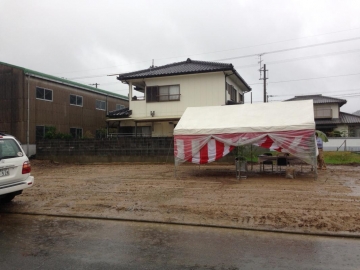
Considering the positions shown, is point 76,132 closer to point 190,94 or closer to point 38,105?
point 38,105

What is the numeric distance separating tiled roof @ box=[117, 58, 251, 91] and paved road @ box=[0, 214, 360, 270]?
13534 millimetres

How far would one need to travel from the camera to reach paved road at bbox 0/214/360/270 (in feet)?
12.7

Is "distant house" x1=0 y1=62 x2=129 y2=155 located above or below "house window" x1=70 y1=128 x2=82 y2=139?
above

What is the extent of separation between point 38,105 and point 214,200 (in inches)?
583

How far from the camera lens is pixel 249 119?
1077 cm

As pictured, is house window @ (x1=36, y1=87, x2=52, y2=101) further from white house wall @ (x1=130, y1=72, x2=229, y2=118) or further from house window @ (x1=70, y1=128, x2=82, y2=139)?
white house wall @ (x1=130, y1=72, x2=229, y2=118)

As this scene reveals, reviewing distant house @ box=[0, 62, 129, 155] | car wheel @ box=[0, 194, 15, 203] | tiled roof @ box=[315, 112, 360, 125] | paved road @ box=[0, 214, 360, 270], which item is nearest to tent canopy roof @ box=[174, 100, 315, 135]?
paved road @ box=[0, 214, 360, 270]

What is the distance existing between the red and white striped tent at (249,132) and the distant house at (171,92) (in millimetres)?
6497

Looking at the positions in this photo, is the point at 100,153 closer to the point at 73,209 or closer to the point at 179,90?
the point at 179,90

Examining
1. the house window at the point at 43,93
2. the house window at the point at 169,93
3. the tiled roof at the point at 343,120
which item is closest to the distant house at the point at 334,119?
the tiled roof at the point at 343,120

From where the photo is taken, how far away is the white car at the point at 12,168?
6168 millimetres

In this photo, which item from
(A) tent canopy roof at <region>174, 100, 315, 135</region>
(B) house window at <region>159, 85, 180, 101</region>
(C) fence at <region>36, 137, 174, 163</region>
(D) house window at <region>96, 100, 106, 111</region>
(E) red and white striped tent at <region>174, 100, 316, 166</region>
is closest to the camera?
(E) red and white striped tent at <region>174, 100, 316, 166</region>

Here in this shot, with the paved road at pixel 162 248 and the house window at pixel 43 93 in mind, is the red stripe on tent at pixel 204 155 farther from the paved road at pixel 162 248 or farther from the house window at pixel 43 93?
the house window at pixel 43 93

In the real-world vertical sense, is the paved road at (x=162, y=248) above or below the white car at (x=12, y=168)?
below
